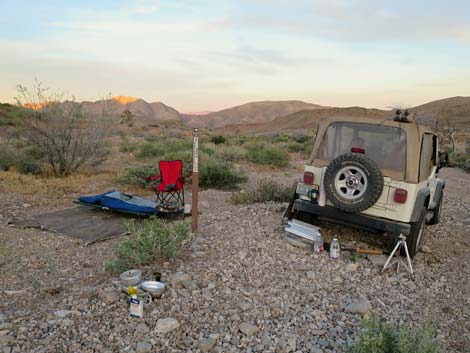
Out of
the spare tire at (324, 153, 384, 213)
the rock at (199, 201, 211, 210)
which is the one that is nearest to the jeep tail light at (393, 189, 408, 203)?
the spare tire at (324, 153, 384, 213)

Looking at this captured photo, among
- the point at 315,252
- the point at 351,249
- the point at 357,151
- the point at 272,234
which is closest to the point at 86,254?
the point at 272,234

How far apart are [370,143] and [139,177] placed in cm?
608

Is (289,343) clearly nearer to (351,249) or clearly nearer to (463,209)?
(351,249)

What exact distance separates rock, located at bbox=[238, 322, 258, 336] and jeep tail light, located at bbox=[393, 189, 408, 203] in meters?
2.45

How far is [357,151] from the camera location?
5113 mm

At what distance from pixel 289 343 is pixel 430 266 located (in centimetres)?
272

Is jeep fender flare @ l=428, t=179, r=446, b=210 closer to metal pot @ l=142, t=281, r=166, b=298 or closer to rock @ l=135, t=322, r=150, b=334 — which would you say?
metal pot @ l=142, t=281, r=166, b=298

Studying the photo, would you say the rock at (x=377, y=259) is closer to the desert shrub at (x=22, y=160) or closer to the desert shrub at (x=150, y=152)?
the desert shrub at (x=22, y=160)

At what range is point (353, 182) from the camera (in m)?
4.88

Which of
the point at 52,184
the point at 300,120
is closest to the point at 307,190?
the point at 52,184

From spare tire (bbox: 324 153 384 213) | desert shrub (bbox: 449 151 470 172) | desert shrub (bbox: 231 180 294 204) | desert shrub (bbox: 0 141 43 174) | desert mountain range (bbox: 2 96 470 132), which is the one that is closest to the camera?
spare tire (bbox: 324 153 384 213)

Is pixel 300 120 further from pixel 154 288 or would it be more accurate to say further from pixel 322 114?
pixel 154 288

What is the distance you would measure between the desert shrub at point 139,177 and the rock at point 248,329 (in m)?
6.44

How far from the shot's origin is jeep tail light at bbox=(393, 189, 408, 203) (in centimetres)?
471
